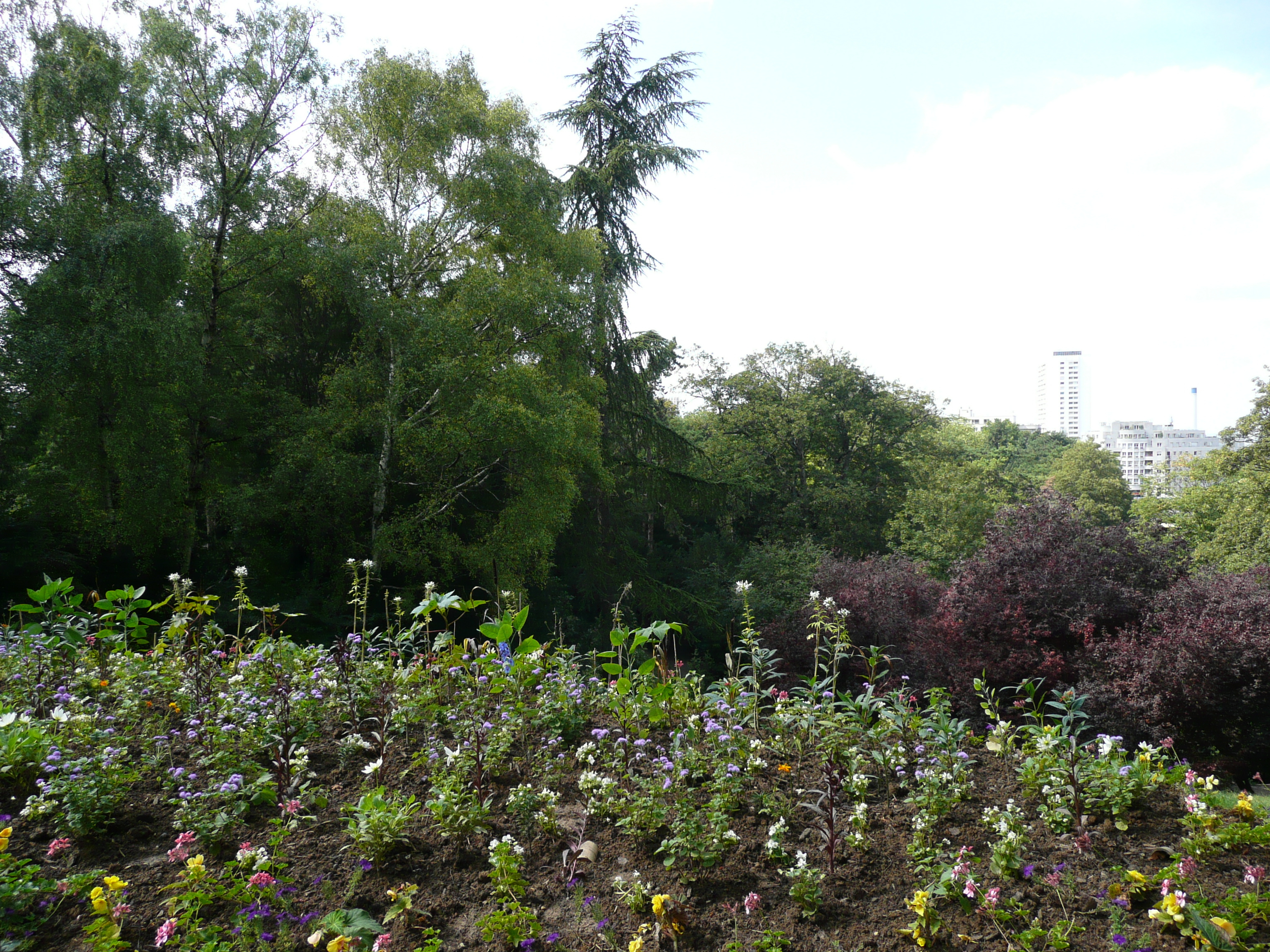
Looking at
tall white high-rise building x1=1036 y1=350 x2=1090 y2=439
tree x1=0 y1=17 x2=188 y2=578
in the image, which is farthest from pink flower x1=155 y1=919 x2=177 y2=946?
tall white high-rise building x1=1036 y1=350 x2=1090 y2=439

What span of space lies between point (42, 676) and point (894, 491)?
62.7 feet

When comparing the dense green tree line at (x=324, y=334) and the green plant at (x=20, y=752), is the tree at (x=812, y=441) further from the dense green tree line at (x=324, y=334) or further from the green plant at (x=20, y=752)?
the green plant at (x=20, y=752)

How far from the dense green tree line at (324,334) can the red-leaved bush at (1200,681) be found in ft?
14.4

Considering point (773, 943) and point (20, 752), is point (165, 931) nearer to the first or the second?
point (20, 752)

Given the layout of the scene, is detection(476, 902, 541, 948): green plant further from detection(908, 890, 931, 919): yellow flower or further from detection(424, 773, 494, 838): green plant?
detection(908, 890, 931, 919): yellow flower

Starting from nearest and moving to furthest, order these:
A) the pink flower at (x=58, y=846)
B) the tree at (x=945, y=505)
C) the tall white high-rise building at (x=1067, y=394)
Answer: the pink flower at (x=58, y=846) < the tree at (x=945, y=505) < the tall white high-rise building at (x=1067, y=394)

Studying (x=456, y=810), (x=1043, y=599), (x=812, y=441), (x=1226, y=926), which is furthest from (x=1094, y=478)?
(x=456, y=810)

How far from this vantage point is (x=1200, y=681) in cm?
581

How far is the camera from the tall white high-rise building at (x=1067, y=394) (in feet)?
509

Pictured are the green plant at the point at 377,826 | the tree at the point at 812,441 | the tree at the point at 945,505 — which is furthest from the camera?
the tree at the point at 812,441

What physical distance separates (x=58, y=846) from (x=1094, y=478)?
41.6 m

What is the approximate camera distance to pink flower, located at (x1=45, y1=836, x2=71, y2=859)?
1917 mm

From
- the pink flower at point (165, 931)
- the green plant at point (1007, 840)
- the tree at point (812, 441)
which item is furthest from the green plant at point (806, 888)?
the tree at point (812, 441)

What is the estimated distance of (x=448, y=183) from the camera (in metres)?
10.8
